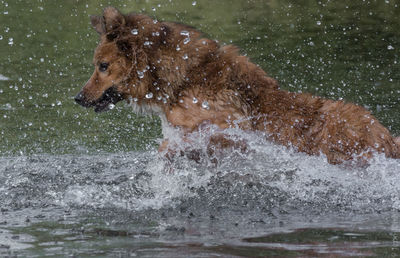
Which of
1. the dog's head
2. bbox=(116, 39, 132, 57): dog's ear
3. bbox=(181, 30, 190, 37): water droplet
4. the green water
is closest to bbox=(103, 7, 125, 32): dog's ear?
the dog's head

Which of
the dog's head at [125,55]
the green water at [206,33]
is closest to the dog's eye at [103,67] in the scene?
the dog's head at [125,55]

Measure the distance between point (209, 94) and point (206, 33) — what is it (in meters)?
5.07

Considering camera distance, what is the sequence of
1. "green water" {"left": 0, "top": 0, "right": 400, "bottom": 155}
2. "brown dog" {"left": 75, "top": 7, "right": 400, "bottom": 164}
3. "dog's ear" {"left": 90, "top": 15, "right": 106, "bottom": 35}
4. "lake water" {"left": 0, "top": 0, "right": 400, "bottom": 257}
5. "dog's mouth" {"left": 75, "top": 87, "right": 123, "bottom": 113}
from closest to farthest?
"lake water" {"left": 0, "top": 0, "right": 400, "bottom": 257}, "brown dog" {"left": 75, "top": 7, "right": 400, "bottom": 164}, "dog's ear" {"left": 90, "top": 15, "right": 106, "bottom": 35}, "dog's mouth" {"left": 75, "top": 87, "right": 123, "bottom": 113}, "green water" {"left": 0, "top": 0, "right": 400, "bottom": 155}

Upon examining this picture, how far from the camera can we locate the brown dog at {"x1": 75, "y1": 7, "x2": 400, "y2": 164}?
6473 millimetres

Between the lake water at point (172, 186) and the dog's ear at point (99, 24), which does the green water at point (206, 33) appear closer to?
the lake water at point (172, 186)

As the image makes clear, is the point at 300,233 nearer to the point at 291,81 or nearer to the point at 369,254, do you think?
the point at 369,254

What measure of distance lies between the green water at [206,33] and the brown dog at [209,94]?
0.72 meters

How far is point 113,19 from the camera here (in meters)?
7.00

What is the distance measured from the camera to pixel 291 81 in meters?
13.8

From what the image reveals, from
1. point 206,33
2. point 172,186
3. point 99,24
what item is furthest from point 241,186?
point 206,33

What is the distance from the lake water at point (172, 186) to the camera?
5.32 meters

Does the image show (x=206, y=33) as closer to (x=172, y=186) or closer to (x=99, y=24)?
(x=99, y=24)

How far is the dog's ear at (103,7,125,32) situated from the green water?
4.70 ft

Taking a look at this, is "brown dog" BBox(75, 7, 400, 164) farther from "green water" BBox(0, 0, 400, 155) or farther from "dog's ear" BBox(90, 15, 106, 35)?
"green water" BBox(0, 0, 400, 155)
